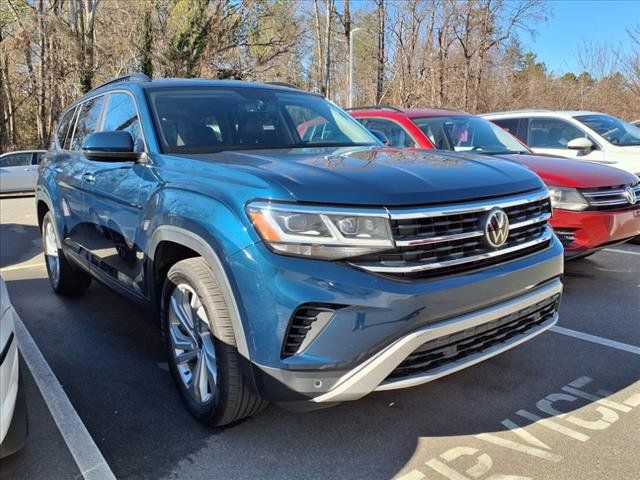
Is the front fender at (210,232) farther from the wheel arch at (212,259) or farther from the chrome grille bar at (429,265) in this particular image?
the chrome grille bar at (429,265)

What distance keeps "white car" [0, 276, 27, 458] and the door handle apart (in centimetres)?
170

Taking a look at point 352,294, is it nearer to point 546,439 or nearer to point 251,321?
point 251,321

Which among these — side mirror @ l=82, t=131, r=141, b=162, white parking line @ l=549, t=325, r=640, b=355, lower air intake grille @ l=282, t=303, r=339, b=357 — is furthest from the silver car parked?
lower air intake grille @ l=282, t=303, r=339, b=357

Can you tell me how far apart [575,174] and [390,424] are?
321 cm

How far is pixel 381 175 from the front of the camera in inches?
98.9

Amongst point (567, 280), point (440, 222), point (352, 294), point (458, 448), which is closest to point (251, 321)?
point (352, 294)

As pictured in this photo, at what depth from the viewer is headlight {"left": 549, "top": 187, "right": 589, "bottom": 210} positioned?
15.6 feet

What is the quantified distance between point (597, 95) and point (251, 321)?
29951mm

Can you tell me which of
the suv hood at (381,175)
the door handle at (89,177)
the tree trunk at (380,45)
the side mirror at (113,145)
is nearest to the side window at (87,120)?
the door handle at (89,177)

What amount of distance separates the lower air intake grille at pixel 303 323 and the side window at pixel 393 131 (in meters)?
4.29

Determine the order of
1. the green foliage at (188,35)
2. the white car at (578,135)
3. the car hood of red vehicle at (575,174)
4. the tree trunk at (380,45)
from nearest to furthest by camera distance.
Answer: the car hood of red vehicle at (575,174) < the white car at (578,135) < the green foliage at (188,35) < the tree trunk at (380,45)

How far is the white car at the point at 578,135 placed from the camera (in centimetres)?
723

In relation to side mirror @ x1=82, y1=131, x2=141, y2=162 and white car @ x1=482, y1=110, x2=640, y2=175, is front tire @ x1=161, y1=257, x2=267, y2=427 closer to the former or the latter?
side mirror @ x1=82, y1=131, x2=141, y2=162

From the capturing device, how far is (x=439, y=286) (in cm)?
234
